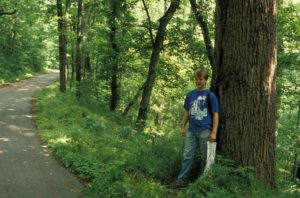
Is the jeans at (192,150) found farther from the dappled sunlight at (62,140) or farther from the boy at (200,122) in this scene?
the dappled sunlight at (62,140)

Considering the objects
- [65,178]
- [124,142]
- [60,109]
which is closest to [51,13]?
[60,109]

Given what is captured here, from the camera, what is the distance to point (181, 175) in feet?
20.0

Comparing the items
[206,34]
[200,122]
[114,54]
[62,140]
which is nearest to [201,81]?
[200,122]

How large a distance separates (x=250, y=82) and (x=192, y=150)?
4.63ft

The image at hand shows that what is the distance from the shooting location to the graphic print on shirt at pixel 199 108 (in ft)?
19.8

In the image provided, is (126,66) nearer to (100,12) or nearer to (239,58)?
(100,12)

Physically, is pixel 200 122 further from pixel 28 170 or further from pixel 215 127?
pixel 28 170

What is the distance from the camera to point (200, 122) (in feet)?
19.9

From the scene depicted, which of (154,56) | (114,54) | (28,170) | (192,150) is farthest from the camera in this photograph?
(114,54)

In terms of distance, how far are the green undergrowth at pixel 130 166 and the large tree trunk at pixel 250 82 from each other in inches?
13.4

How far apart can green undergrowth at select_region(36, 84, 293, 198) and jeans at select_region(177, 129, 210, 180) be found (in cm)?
34

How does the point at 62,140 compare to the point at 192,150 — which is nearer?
the point at 192,150

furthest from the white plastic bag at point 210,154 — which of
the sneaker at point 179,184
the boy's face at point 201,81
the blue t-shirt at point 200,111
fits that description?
the boy's face at point 201,81

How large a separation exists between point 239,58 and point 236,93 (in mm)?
527
